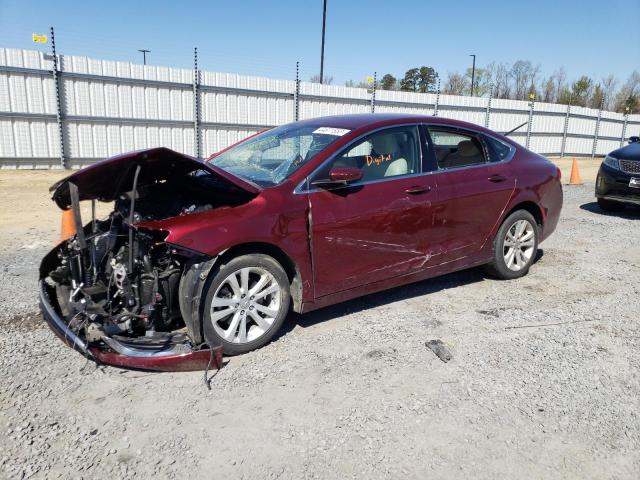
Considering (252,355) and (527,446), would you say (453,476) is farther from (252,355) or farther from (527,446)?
(252,355)

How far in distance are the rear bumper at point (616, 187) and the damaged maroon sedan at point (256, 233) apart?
520cm

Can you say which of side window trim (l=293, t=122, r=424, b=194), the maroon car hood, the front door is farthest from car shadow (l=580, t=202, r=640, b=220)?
the maroon car hood

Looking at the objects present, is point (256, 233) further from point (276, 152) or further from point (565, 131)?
point (565, 131)

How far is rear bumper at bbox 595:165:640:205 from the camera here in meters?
8.88

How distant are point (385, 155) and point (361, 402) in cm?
217

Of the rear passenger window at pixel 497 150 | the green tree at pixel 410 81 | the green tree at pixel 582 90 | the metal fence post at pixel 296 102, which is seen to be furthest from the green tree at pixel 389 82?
the rear passenger window at pixel 497 150

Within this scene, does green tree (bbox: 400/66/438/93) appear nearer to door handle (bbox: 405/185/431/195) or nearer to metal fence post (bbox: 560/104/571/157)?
metal fence post (bbox: 560/104/571/157)

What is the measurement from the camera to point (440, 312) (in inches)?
181

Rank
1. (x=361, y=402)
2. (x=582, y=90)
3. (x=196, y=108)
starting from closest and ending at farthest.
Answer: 1. (x=361, y=402)
2. (x=196, y=108)
3. (x=582, y=90)

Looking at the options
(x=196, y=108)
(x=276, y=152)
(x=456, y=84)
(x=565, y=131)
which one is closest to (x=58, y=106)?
(x=196, y=108)

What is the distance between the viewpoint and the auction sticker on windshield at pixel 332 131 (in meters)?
4.27

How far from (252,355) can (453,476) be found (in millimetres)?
1689

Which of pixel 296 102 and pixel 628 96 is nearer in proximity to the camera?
pixel 296 102

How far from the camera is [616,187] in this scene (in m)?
9.11
